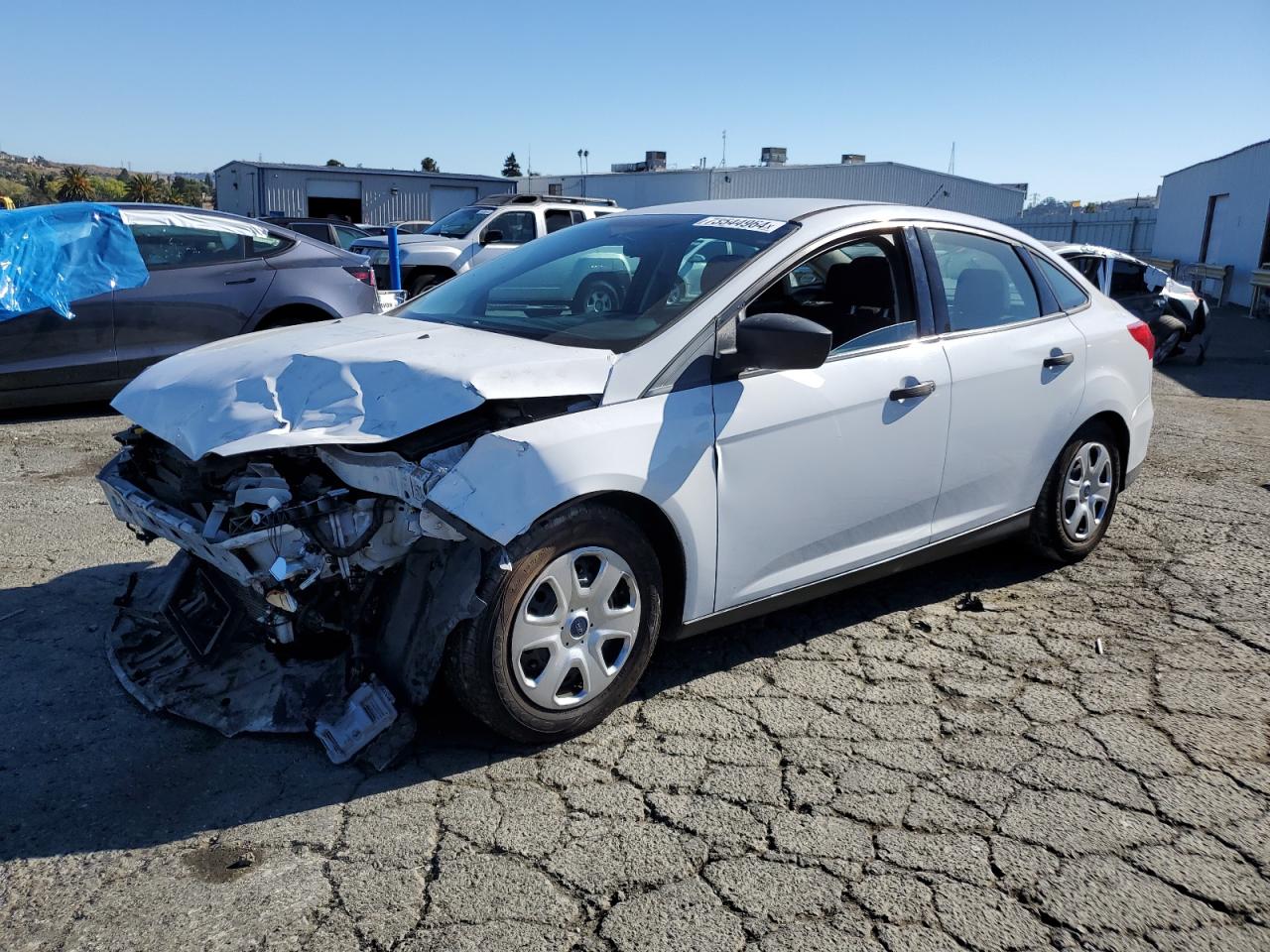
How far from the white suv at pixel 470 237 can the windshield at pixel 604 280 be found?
1072cm

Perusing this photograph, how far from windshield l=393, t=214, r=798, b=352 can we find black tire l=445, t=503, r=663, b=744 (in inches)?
26.7

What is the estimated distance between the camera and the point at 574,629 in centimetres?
335

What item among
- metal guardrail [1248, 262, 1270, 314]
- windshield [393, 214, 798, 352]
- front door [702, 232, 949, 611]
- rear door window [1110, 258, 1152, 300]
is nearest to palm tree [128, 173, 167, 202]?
metal guardrail [1248, 262, 1270, 314]

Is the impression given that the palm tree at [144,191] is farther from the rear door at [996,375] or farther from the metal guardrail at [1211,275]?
the rear door at [996,375]

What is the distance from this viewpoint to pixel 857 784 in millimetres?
3271

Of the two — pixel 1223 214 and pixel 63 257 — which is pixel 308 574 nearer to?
pixel 63 257

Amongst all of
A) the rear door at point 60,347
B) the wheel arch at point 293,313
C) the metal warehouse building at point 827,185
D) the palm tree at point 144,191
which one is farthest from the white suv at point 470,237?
the palm tree at point 144,191

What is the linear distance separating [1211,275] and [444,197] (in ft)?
93.3

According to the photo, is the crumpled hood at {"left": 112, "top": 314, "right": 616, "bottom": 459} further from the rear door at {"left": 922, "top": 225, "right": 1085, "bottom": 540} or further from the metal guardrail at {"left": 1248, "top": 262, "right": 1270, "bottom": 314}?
the metal guardrail at {"left": 1248, "top": 262, "right": 1270, "bottom": 314}

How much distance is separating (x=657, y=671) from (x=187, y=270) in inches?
237

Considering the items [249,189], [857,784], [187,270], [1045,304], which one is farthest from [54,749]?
[249,189]

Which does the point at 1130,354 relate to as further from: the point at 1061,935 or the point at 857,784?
the point at 1061,935

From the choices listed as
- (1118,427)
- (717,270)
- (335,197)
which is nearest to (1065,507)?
(1118,427)

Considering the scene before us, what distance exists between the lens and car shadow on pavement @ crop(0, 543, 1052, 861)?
2996 mm
